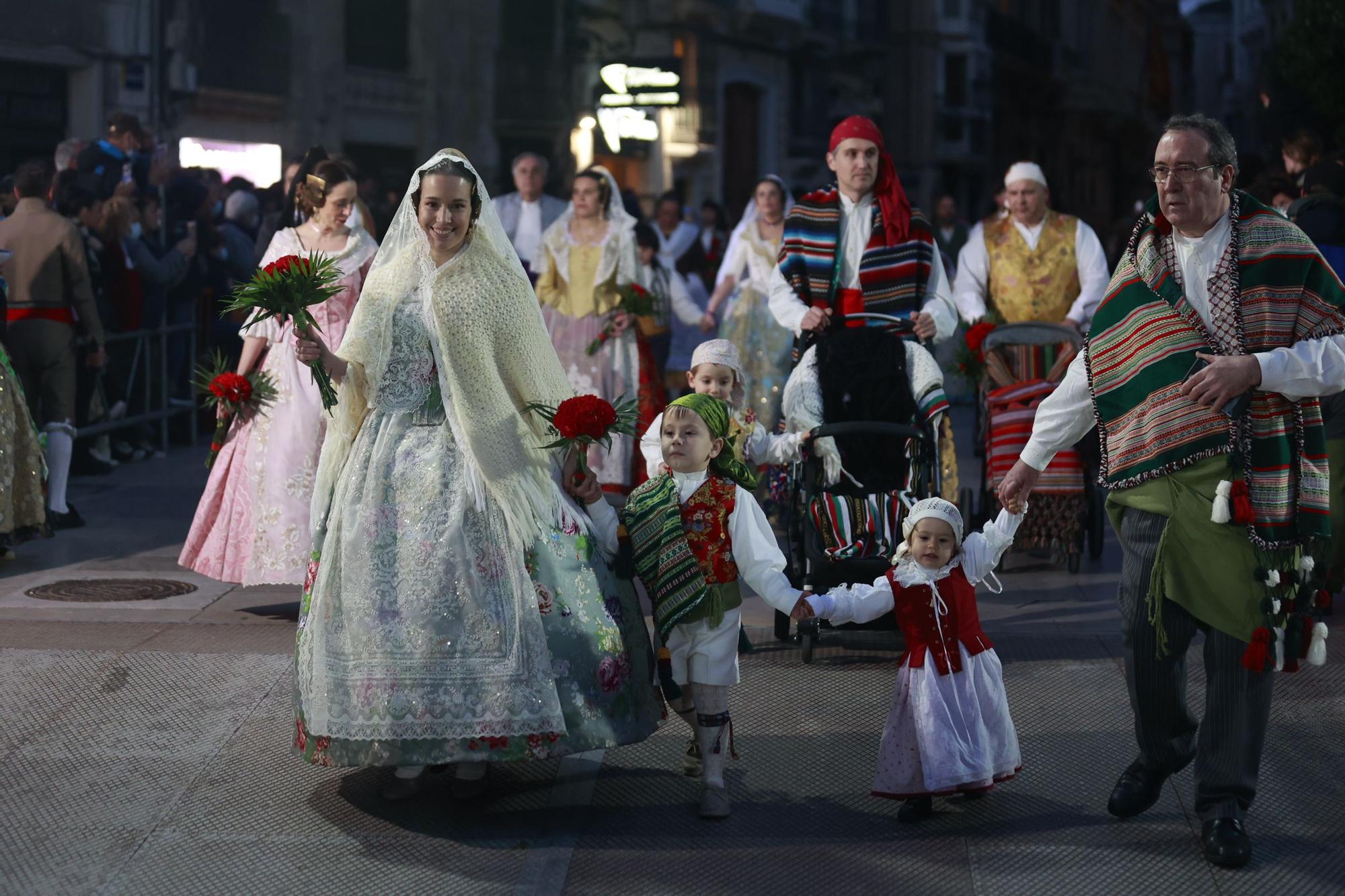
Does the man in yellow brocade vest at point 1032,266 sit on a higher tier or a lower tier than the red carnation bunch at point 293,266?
higher

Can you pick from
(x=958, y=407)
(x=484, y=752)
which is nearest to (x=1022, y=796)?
(x=484, y=752)

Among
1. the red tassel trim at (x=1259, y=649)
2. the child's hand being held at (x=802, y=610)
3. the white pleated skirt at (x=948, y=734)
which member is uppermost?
the child's hand being held at (x=802, y=610)

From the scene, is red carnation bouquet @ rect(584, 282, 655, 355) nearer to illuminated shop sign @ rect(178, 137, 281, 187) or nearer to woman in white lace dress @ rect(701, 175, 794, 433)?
woman in white lace dress @ rect(701, 175, 794, 433)

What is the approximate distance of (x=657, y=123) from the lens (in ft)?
104

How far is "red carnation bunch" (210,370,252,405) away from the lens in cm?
712

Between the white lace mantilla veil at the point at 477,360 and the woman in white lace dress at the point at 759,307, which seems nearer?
the white lace mantilla veil at the point at 477,360

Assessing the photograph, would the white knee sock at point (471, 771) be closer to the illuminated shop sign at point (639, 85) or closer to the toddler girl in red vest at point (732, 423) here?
the toddler girl in red vest at point (732, 423)

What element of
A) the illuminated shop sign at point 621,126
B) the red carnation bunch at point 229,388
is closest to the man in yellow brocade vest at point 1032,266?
the red carnation bunch at point 229,388

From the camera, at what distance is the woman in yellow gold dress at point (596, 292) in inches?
441

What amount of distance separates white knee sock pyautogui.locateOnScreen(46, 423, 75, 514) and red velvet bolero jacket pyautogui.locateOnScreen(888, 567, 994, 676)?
617 centimetres

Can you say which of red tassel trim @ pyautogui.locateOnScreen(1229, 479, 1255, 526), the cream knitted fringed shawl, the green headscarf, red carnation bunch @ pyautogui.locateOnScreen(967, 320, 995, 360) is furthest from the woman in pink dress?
red tassel trim @ pyautogui.locateOnScreen(1229, 479, 1255, 526)

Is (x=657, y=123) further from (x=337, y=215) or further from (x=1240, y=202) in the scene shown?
(x=1240, y=202)

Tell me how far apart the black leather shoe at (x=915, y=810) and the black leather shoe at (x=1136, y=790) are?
0.54m

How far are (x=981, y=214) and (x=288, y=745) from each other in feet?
143
